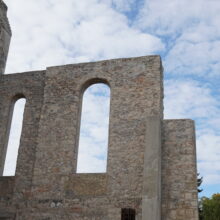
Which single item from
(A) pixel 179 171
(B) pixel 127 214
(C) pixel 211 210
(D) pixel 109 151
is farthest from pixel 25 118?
(C) pixel 211 210

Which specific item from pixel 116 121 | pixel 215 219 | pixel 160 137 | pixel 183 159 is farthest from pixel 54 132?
pixel 215 219

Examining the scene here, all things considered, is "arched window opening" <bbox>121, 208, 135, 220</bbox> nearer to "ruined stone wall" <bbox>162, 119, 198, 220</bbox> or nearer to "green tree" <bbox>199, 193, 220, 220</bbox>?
"ruined stone wall" <bbox>162, 119, 198, 220</bbox>

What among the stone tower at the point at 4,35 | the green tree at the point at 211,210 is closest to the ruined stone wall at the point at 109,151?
the stone tower at the point at 4,35

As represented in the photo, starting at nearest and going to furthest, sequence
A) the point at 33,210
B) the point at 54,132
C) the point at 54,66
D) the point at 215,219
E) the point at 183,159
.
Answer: the point at 183,159 → the point at 33,210 → the point at 54,132 → the point at 54,66 → the point at 215,219

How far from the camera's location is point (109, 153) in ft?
34.6

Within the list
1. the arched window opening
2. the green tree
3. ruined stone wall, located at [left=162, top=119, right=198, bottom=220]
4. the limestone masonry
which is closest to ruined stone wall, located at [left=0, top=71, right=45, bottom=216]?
the limestone masonry

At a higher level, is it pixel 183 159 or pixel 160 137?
pixel 160 137

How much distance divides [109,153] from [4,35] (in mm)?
7109

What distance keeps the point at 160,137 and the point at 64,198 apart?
11.2 ft

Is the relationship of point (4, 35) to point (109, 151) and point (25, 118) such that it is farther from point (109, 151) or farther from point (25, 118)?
point (109, 151)

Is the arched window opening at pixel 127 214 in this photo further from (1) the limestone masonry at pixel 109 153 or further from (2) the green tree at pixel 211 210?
(2) the green tree at pixel 211 210

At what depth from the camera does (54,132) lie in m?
11.4

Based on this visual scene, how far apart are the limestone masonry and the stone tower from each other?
2022 millimetres

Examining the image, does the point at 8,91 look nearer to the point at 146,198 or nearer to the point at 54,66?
the point at 54,66
